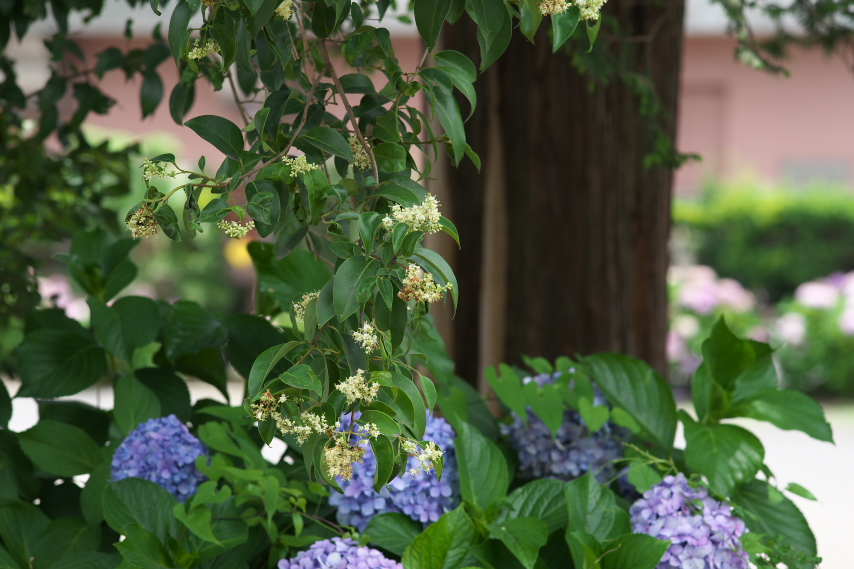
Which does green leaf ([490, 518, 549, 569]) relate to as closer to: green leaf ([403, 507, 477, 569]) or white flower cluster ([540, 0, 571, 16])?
green leaf ([403, 507, 477, 569])

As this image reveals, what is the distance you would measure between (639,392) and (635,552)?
38cm

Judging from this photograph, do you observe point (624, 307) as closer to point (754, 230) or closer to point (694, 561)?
point (694, 561)

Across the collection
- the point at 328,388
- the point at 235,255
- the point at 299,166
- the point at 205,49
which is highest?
the point at 205,49

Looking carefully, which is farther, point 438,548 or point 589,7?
point 438,548

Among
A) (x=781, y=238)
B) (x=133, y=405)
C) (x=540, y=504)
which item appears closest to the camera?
(x=540, y=504)

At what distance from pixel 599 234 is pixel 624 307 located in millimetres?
192

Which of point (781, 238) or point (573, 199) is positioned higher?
point (573, 199)

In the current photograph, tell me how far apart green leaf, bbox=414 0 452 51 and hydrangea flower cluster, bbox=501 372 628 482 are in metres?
0.85

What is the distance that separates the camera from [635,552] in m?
1.25

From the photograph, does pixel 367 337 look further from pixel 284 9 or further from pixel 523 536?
pixel 523 536

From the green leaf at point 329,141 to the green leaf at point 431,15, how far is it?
0.14m

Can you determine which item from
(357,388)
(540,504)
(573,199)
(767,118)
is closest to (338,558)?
(540,504)

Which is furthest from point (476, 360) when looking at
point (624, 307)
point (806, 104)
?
point (806, 104)

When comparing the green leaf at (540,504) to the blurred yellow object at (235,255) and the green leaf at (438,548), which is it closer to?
the green leaf at (438,548)
